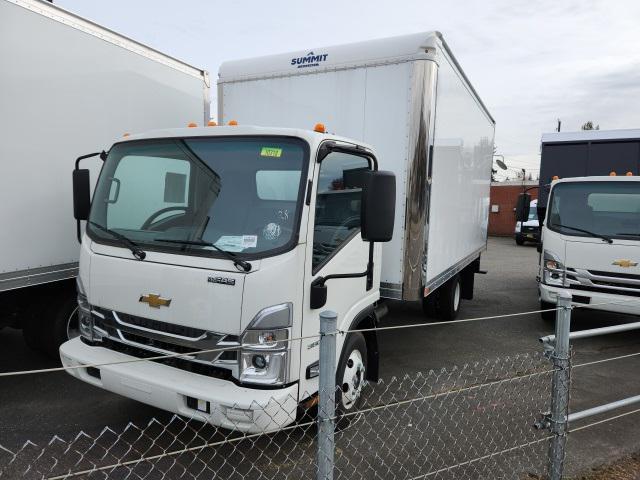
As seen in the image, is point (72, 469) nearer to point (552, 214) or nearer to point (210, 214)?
point (210, 214)

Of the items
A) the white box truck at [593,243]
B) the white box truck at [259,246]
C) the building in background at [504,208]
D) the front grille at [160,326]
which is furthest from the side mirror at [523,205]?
the building in background at [504,208]

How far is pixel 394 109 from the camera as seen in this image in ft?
14.6

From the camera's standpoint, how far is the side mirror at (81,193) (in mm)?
3848

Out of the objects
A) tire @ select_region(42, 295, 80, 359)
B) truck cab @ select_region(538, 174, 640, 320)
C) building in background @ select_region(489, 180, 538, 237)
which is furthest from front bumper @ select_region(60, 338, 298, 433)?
building in background @ select_region(489, 180, 538, 237)

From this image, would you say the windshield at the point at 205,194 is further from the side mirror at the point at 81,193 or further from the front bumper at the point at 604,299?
the front bumper at the point at 604,299

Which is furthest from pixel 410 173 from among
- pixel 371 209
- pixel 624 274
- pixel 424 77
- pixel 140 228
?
pixel 624 274

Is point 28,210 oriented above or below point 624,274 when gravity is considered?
above

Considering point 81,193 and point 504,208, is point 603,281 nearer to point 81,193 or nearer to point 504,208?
point 81,193

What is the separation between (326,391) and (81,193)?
2693 mm

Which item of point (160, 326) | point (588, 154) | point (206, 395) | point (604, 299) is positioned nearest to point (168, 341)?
point (160, 326)

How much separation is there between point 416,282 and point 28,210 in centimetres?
341

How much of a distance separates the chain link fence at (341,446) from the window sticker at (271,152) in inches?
59.8

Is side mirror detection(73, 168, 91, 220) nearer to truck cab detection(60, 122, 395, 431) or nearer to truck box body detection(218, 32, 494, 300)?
truck cab detection(60, 122, 395, 431)

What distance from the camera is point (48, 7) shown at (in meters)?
4.20
